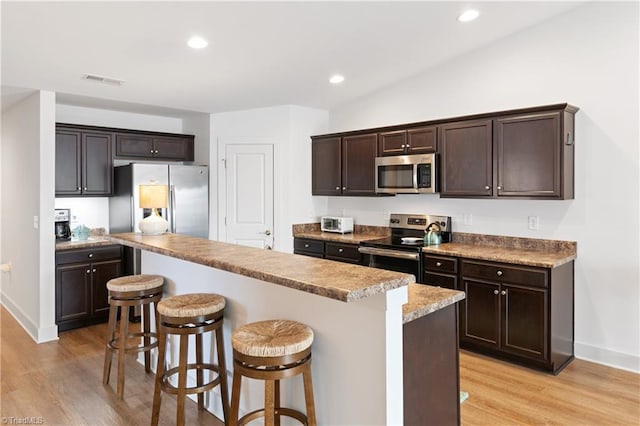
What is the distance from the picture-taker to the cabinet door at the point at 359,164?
15.9ft

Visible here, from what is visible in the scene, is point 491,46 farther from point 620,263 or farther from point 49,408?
point 49,408

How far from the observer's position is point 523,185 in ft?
11.9

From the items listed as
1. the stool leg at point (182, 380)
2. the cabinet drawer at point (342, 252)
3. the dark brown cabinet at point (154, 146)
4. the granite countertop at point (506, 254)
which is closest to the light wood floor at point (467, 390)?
the stool leg at point (182, 380)

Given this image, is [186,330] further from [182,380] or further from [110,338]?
[110,338]

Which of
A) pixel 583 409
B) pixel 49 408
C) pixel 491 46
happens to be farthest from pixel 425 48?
pixel 49 408

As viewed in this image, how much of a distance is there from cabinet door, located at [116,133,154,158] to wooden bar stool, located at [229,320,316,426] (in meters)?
3.82

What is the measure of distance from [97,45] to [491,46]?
3411 millimetres

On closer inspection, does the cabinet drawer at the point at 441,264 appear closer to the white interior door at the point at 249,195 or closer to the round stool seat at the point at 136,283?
the white interior door at the point at 249,195

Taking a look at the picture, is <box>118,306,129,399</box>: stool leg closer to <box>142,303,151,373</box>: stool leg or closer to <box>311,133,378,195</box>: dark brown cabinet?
<box>142,303,151,373</box>: stool leg

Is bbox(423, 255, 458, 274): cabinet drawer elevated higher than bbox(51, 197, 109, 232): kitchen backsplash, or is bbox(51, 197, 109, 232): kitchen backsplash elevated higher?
bbox(51, 197, 109, 232): kitchen backsplash

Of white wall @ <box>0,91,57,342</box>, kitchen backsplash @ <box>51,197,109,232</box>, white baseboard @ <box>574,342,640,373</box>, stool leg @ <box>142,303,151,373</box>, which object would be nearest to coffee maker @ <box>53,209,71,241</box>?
kitchen backsplash @ <box>51,197,109,232</box>

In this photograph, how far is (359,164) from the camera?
16.3 ft

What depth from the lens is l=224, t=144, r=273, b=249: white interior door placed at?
17.3 feet

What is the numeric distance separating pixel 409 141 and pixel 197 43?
2.28 meters
